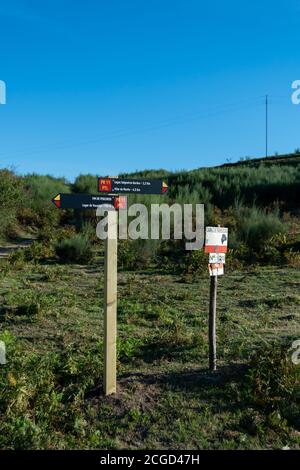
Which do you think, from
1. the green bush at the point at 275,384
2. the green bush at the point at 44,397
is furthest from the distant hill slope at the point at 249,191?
the green bush at the point at 44,397

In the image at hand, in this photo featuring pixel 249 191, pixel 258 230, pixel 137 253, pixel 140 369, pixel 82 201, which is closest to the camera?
pixel 82 201

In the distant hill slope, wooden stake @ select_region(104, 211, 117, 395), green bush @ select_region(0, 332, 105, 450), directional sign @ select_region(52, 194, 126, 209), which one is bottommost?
green bush @ select_region(0, 332, 105, 450)

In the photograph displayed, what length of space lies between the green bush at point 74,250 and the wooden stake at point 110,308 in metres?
6.66

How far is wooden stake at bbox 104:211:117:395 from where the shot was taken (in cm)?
470

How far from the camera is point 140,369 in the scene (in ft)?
17.5

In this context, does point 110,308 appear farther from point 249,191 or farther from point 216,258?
point 249,191

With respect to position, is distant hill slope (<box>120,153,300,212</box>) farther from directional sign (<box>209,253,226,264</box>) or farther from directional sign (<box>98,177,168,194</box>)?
directional sign (<box>209,253,226,264</box>)

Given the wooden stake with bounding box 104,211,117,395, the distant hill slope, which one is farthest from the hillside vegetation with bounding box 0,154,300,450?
the distant hill slope

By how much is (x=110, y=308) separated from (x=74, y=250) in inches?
273

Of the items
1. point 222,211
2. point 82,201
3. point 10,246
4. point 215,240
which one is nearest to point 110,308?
point 82,201

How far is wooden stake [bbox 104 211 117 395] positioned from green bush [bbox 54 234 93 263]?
6.66m

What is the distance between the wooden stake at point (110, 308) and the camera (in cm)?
470

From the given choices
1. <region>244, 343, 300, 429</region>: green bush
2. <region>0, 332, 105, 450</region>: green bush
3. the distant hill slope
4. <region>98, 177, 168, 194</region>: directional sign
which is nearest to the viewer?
<region>0, 332, 105, 450</region>: green bush
